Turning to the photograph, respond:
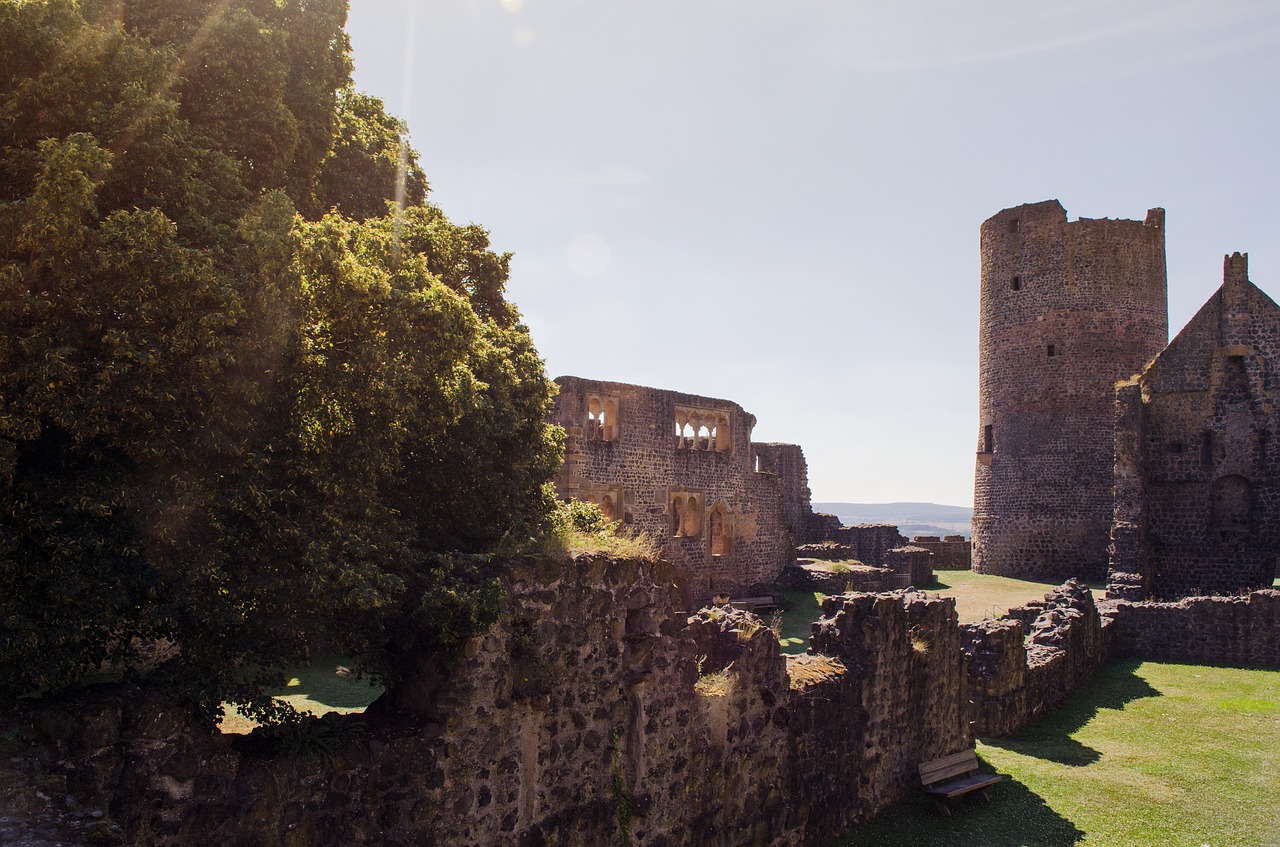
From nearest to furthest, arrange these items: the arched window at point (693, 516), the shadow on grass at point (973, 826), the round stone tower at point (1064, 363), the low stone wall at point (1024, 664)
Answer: the shadow on grass at point (973, 826) < the low stone wall at point (1024, 664) < the arched window at point (693, 516) < the round stone tower at point (1064, 363)

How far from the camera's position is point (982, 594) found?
3055cm

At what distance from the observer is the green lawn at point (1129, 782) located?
10586mm

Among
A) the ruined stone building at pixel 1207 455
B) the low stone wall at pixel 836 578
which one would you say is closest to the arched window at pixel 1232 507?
the ruined stone building at pixel 1207 455

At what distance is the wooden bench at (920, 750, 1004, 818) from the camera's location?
1157 cm

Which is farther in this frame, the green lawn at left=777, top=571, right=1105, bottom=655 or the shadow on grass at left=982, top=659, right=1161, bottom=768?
the green lawn at left=777, top=571, right=1105, bottom=655

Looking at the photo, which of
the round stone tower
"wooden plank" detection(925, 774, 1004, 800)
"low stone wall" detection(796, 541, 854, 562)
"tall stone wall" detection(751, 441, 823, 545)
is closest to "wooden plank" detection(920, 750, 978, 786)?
"wooden plank" detection(925, 774, 1004, 800)

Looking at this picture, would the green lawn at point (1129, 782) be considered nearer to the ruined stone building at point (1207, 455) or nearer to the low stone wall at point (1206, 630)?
the low stone wall at point (1206, 630)

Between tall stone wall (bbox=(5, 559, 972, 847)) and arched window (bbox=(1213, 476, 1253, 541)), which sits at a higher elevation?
arched window (bbox=(1213, 476, 1253, 541))

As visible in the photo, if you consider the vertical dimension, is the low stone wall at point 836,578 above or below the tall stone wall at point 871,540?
below

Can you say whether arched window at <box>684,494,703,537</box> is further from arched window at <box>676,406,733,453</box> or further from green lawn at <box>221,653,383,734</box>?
green lawn at <box>221,653,383,734</box>

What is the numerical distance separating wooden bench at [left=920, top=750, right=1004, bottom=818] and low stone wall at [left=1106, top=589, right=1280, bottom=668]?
10.8m

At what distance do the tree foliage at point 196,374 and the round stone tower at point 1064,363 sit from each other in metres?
31.2

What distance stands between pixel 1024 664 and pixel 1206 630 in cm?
788

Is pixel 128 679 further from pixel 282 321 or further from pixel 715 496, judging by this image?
pixel 715 496
